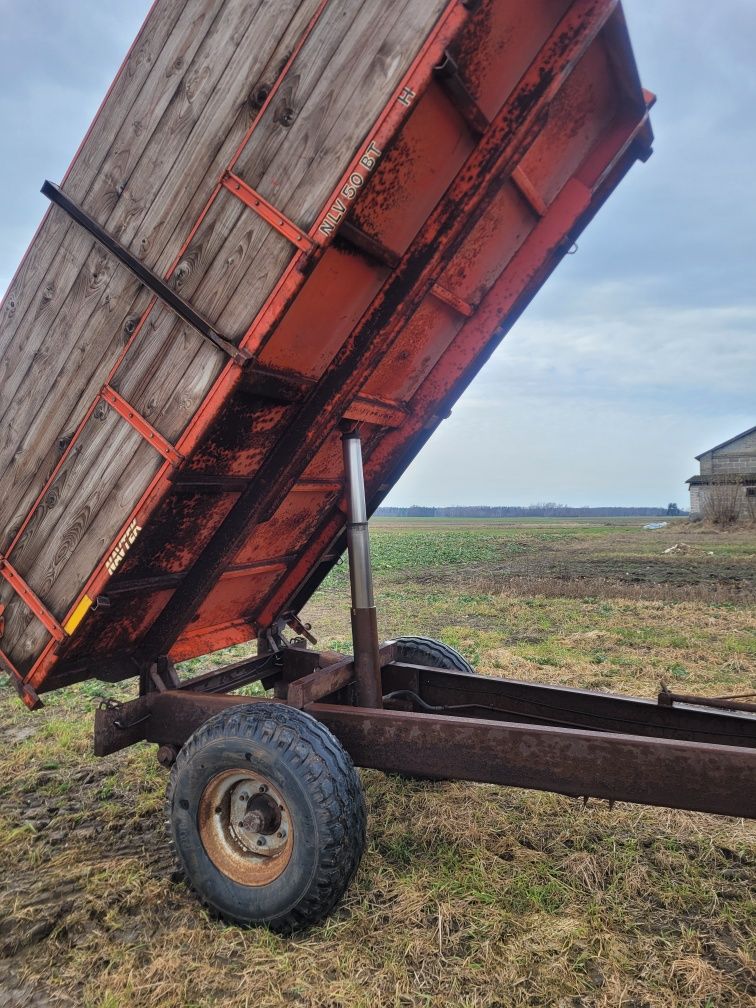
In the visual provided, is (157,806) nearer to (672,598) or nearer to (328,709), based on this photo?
(328,709)

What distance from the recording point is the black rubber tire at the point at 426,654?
484 centimetres

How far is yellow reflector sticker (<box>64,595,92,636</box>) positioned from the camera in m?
3.30

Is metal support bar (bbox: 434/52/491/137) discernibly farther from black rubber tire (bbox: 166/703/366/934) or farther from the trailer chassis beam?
black rubber tire (bbox: 166/703/366/934)

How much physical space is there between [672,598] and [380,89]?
40.8 feet

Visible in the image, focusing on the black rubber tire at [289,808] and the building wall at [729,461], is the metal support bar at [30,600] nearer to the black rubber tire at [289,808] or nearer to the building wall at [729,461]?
the black rubber tire at [289,808]

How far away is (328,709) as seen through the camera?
343cm

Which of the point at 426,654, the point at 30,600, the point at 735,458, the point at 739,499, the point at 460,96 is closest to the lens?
the point at 460,96

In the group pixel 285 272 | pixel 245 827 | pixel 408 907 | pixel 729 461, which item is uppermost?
pixel 729 461

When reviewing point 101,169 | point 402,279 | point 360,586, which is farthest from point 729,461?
point 101,169

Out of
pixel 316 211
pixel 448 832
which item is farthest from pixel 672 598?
pixel 316 211

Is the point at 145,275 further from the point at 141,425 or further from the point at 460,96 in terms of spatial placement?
the point at 460,96

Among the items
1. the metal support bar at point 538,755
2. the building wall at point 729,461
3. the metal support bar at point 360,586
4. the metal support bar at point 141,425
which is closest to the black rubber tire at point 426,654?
the metal support bar at point 360,586

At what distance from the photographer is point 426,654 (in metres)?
4.84

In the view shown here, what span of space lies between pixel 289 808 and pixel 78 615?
138 centimetres
